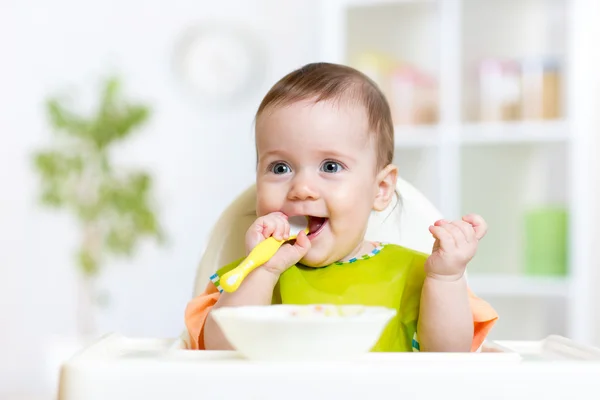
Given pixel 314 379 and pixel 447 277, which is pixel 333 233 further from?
pixel 314 379

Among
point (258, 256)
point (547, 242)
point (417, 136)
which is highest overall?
point (417, 136)

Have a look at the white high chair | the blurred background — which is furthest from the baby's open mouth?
the blurred background

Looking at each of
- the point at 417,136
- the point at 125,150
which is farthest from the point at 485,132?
the point at 125,150

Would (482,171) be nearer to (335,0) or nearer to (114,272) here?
(335,0)

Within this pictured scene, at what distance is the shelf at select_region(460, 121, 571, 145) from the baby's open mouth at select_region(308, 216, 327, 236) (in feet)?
5.82

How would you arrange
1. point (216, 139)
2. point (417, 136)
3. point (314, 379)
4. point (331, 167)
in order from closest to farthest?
1. point (314, 379)
2. point (331, 167)
3. point (417, 136)
4. point (216, 139)

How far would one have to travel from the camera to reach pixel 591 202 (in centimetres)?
261

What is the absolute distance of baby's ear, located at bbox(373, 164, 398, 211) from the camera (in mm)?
1150

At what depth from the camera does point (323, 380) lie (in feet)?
2.29

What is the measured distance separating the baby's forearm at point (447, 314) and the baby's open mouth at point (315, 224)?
158 millimetres

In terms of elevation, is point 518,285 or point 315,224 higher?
point 315,224

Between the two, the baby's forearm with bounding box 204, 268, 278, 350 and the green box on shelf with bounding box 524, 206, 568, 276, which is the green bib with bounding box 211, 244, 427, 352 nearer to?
the baby's forearm with bounding box 204, 268, 278, 350

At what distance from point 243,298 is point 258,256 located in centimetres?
6

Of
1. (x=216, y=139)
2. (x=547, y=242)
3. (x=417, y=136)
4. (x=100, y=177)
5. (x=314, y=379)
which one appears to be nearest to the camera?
(x=314, y=379)
